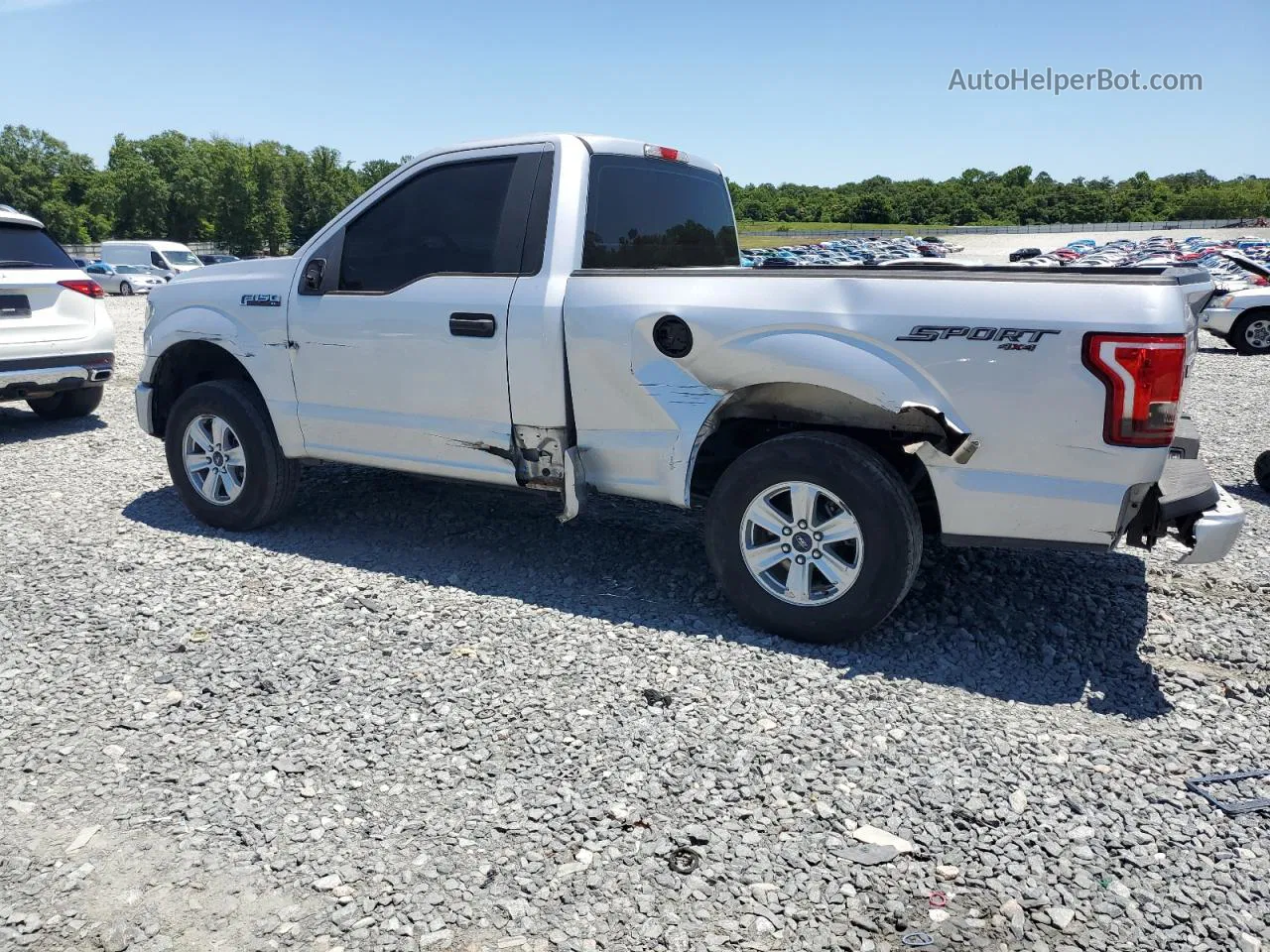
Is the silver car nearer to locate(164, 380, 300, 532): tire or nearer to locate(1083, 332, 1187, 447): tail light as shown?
locate(164, 380, 300, 532): tire

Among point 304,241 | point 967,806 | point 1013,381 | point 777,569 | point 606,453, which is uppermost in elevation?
point 304,241

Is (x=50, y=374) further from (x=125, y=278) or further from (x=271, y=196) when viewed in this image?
(x=271, y=196)

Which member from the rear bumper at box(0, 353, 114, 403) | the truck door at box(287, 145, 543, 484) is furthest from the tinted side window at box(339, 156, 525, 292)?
the rear bumper at box(0, 353, 114, 403)

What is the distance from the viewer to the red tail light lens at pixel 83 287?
8.38 meters

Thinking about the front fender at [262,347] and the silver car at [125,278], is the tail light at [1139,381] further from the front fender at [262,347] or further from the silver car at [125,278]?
the silver car at [125,278]

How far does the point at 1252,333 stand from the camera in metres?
15.7

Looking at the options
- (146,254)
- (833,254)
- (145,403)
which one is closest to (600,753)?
(145,403)

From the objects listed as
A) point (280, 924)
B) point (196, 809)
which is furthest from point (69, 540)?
point (280, 924)

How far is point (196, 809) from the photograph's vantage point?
3045 mm

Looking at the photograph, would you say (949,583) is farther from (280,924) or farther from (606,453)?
(280,924)

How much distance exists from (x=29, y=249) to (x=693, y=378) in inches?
279

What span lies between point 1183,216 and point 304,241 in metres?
147

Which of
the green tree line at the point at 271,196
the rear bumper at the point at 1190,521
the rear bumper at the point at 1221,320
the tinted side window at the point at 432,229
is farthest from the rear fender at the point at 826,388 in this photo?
the green tree line at the point at 271,196

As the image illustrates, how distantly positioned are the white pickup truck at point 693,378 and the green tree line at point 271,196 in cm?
5394
